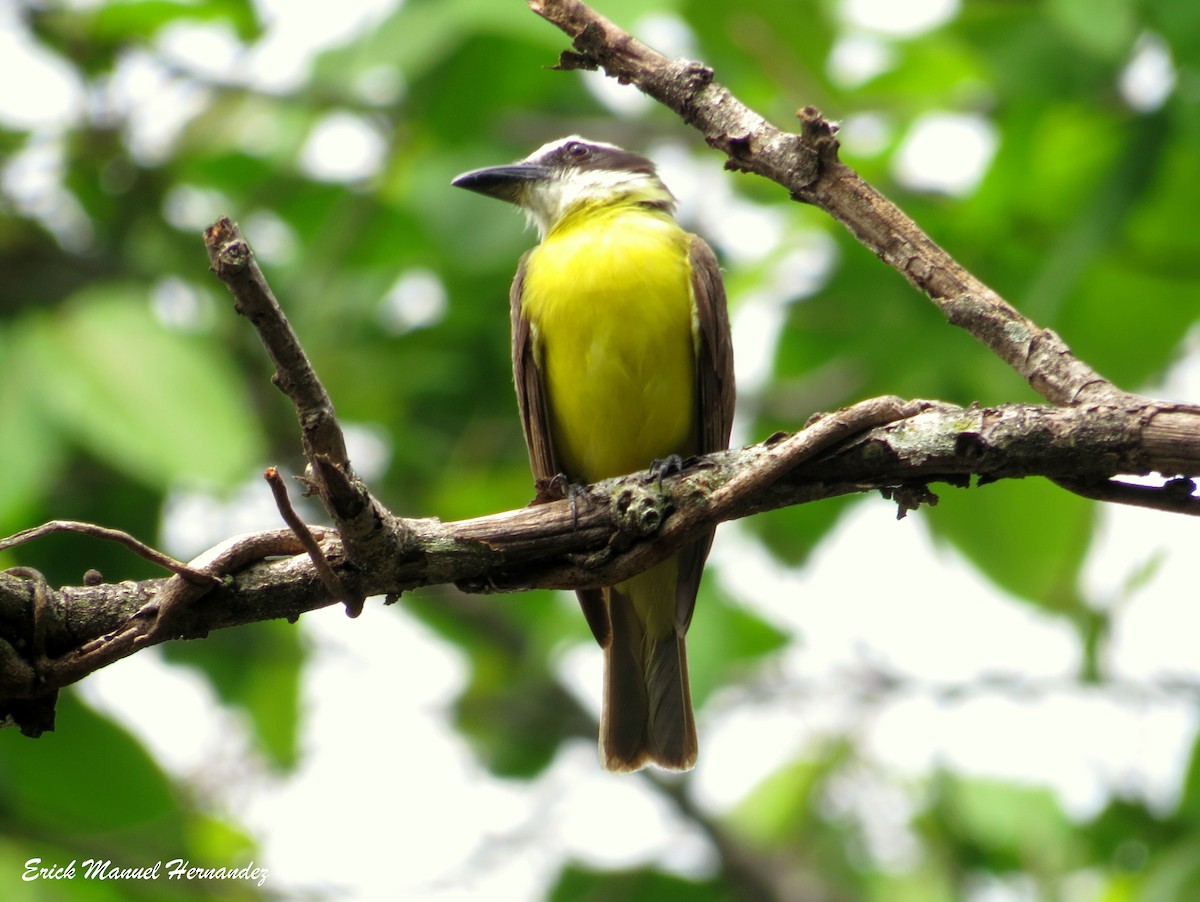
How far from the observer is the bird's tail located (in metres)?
4.32

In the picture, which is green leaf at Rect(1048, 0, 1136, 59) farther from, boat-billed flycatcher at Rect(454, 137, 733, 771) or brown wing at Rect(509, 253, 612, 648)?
brown wing at Rect(509, 253, 612, 648)

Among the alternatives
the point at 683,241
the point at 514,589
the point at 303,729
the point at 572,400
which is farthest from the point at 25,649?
the point at 303,729

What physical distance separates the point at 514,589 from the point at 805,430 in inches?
24.0

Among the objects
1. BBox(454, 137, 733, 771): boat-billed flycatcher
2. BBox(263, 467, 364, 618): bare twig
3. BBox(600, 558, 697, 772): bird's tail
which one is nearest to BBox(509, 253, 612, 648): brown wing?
BBox(454, 137, 733, 771): boat-billed flycatcher

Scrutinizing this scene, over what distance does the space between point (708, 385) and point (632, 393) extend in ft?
0.80

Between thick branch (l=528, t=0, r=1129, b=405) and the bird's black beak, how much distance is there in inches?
100

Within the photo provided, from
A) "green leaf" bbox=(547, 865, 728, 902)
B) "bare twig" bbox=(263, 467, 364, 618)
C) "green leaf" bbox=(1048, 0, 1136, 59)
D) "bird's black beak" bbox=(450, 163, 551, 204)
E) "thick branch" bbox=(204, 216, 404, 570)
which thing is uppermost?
"green leaf" bbox=(1048, 0, 1136, 59)

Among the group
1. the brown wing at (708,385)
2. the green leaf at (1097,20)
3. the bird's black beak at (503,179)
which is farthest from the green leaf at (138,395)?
the green leaf at (1097,20)

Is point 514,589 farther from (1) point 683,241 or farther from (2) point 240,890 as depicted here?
(2) point 240,890

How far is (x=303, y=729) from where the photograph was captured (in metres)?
6.77

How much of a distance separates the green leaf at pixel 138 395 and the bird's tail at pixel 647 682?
1.36 meters

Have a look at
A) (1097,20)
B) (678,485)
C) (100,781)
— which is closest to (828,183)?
(678,485)

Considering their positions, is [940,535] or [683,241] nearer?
[683,241]

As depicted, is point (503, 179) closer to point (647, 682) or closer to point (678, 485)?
point (647, 682)
